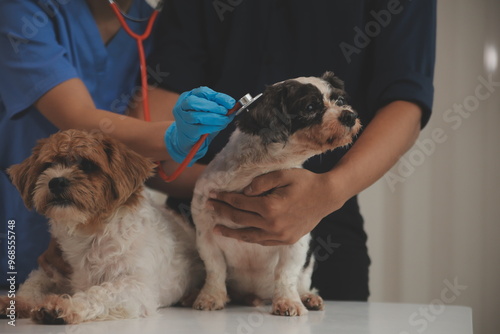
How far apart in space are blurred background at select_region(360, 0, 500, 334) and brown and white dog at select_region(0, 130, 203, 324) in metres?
1.67

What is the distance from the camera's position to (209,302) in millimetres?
1446

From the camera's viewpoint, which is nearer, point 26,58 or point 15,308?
point 15,308

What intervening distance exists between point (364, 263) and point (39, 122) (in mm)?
1029

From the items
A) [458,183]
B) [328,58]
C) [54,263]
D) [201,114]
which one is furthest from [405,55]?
[458,183]

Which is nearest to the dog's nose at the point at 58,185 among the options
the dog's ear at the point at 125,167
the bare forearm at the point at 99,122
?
the dog's ear at the point at 125,167

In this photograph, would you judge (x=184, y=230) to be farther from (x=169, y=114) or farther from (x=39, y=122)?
(x=39, y=122)

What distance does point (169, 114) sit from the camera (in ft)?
5.92

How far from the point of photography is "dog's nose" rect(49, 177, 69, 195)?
1291 mm

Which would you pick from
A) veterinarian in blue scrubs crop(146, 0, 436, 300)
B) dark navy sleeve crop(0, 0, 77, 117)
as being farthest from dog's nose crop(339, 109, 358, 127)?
dark navy sleeve crop(0, 0, 77, 117)

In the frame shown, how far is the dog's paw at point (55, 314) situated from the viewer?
1207 mm

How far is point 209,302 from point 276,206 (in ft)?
0.94

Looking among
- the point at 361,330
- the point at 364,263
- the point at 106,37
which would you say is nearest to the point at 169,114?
the point at 106,37

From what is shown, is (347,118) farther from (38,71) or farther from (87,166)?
(38,71)

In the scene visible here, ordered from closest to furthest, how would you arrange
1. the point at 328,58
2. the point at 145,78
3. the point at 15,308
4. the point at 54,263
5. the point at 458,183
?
the point at 15,308
the point at 54,263
the point at 145,78
the point at 328,58
the point at 458,183
